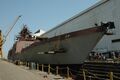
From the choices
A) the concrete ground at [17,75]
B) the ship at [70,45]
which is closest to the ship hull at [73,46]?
the ship at [70,45]

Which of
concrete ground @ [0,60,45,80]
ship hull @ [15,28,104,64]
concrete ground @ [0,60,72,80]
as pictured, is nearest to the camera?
concrete ground @ [0,60,45,80]

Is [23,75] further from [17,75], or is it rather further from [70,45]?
[70,45]

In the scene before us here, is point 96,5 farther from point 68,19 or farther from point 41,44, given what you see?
point 41,44

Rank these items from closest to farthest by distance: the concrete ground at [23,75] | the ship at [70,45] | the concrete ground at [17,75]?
1. the concrete ground at [17,75]
2. the concrete ground at [23,75]
3. the ship at [70,45]

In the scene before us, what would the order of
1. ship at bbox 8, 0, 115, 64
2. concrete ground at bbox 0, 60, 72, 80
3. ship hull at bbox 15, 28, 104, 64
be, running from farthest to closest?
ship hull at bbox 15, 28, 104, 64 → ship at bbox 8, 0, 115, 64 → concrete ground at bbox 0, 60, 72, 80

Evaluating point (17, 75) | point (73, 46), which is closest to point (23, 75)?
point (17, 75)

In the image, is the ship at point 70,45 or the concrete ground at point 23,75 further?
the ship at point 70,45

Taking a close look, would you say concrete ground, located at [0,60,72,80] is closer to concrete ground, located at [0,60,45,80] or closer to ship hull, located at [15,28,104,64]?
concrete ground, located at [0,60,45,80]

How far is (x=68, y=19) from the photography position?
117 feet

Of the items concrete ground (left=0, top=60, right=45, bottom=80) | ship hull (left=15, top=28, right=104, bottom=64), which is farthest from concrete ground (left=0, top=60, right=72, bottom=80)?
ship hull (left=15, top=28, right=104, bottom=64)

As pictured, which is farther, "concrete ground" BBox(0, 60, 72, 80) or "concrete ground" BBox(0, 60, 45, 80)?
"concrete ground" BBox(0, 60, 72, 80)

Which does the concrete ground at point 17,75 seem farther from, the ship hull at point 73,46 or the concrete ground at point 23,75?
the ship hull at point 73,46

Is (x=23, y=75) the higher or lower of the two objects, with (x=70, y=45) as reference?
lower

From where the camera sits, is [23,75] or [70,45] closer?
[23,75]
